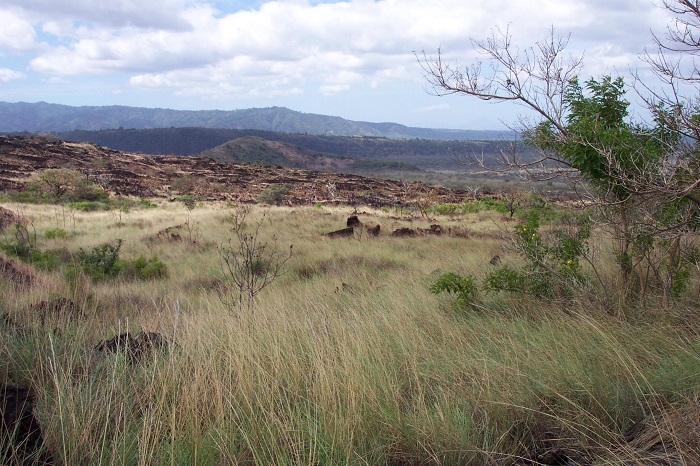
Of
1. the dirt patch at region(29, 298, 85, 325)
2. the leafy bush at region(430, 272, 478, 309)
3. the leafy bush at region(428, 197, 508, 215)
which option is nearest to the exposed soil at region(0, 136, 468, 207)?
the leafy bush at region(428, 197, 508, 215)

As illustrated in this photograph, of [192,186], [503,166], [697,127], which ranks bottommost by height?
[192,186]

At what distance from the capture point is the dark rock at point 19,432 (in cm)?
209

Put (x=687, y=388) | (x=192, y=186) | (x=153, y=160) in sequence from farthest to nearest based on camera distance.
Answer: (x=153, y=160), (x=192, y=186), (x=687, y=388)

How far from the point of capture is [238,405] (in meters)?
2.65

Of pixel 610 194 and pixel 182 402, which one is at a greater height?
pixel 610 194

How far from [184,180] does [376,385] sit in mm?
47026

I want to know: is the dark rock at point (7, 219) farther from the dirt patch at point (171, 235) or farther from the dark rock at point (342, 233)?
the dark rock at point (342, 233)

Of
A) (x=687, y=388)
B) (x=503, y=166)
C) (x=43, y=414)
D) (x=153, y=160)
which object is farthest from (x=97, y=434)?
(x=153, y=160)

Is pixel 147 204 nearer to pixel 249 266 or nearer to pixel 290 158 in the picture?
pixel 249 266

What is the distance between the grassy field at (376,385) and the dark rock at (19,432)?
71 millimetres

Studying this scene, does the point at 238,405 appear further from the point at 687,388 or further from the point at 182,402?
the point at 687,388

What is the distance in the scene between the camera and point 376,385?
2.89 m

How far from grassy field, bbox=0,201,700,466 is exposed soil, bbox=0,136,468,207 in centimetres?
2601

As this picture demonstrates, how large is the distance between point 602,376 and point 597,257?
3643 millimetres
